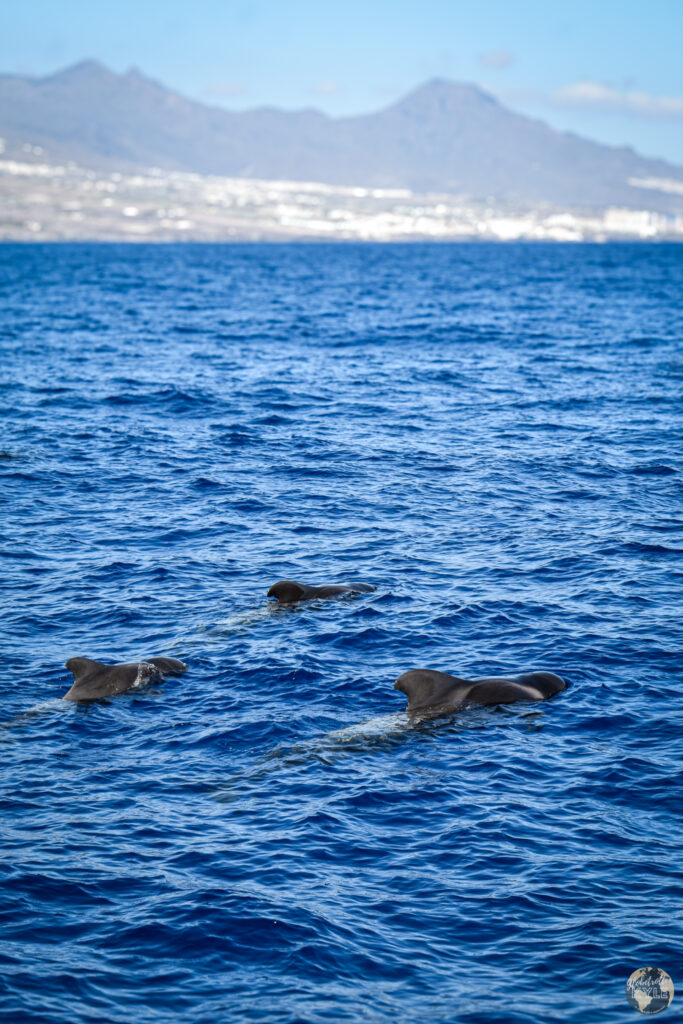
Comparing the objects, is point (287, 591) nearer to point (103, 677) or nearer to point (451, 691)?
point (103, 677)

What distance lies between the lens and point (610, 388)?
2109 inches

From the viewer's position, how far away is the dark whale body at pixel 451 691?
1953 cm

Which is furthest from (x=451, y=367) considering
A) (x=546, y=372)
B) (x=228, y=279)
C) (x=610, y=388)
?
(x=228, y=279)

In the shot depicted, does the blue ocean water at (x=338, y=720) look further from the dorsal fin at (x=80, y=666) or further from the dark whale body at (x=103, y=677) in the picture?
the dorsal fin at (x=80, y=666)

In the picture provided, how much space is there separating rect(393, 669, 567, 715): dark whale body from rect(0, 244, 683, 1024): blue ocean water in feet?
1.04

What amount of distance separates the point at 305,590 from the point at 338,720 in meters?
6.29

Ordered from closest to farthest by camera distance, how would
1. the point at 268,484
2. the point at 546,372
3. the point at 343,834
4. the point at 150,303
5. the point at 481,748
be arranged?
1. the point at 343,834
2. the point at 481,748
3. the point at 268,484
4. the point at 546,372
5. the point at 150,303

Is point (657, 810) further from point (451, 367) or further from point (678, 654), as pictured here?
point (451, 367)

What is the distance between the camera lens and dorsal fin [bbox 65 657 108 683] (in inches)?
798

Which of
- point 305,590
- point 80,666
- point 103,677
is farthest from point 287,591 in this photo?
point 80,666

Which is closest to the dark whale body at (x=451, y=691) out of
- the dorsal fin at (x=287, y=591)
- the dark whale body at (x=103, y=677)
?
the dark whale body at (x=103, y=677)

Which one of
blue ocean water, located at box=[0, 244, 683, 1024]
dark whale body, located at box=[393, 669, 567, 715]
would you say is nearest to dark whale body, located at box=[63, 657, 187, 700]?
blue ocean water, located at box=[0, 244, 683, 1024]

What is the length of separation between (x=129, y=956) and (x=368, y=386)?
142 feet

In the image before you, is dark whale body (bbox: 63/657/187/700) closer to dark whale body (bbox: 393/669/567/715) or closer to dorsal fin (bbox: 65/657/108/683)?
dorsal fin (bbox: 65/657/108/683)
